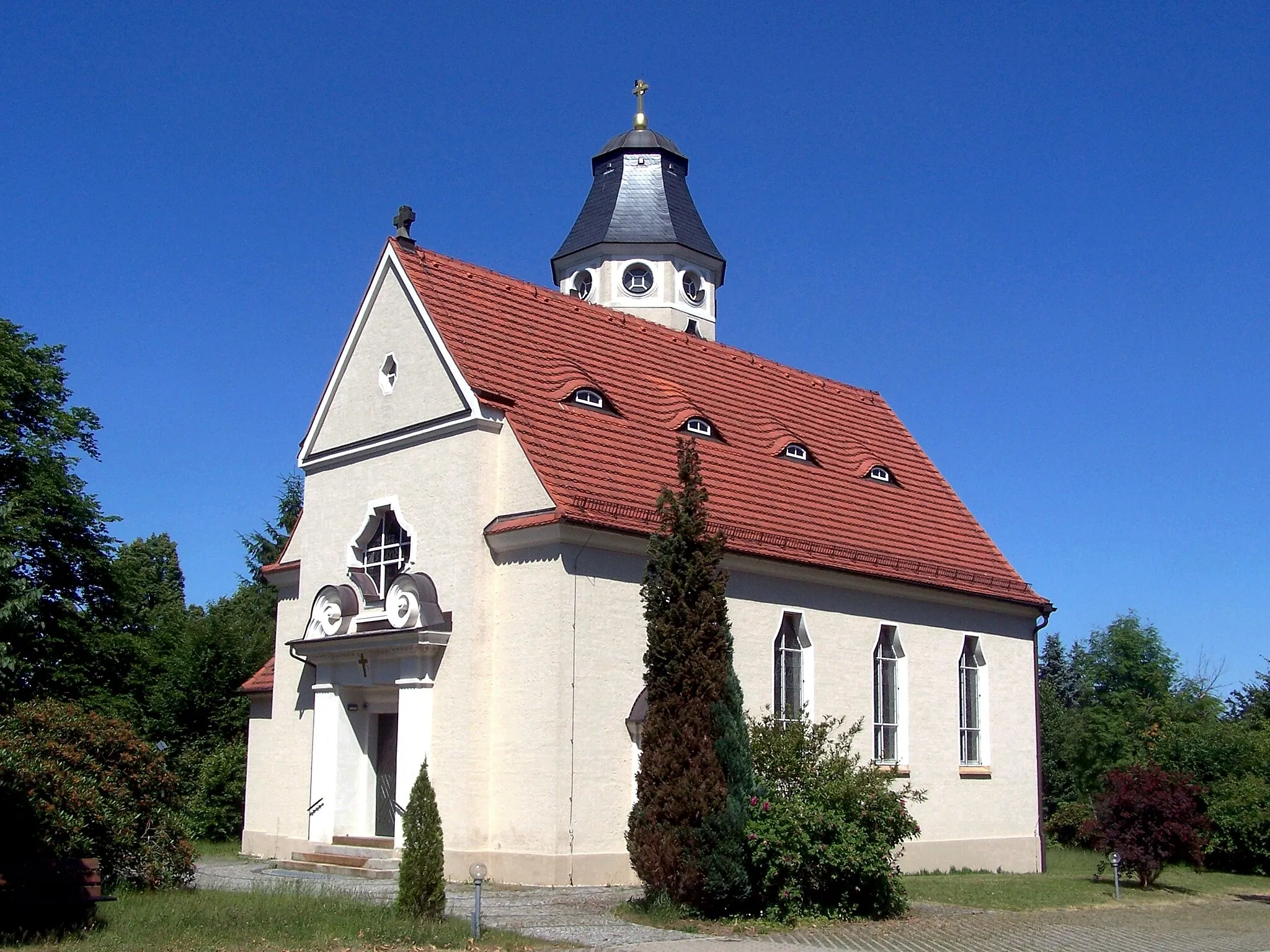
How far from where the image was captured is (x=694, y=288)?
33875mm

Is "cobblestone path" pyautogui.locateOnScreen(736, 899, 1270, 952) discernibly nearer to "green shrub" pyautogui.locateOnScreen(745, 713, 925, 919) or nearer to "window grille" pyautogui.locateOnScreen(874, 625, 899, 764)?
"green shrub" pyautogui.locateOnScreen(745, 713, 925, 919)

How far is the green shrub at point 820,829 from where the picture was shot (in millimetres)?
15328

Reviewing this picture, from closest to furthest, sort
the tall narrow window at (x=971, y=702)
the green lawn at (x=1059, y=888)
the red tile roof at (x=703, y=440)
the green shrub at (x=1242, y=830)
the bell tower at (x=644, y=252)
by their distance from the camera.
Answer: the green lawn at (x=1059, y=888)
the red tile roof at (x=703, y=440)
the tall narrow window at (x=971, y=702)
the green shrub at (x=1242, y=830)
the bell tower at (x=644, y=252)

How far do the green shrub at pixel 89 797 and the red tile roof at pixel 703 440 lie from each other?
21.7 feet

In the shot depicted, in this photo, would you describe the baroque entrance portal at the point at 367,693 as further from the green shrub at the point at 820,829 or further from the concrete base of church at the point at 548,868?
the green shrub at the point at 820,829

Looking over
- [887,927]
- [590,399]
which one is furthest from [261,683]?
[887,927]

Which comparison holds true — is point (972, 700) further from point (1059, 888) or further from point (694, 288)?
point (694, 288)

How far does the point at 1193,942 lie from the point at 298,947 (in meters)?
10.4

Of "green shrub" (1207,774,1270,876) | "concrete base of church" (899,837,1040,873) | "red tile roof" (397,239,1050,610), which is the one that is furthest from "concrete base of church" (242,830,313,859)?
"green shrub" (1207,774,1270,876)

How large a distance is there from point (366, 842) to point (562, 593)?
18.6 ft

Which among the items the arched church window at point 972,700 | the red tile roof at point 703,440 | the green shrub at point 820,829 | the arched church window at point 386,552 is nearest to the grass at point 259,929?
the green shrub at point 820,829

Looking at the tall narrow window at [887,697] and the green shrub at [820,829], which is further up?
the tall narrow window at [887,697]

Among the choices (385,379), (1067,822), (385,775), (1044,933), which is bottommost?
(1067,822)

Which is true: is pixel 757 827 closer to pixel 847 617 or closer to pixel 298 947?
pixel 298 947
